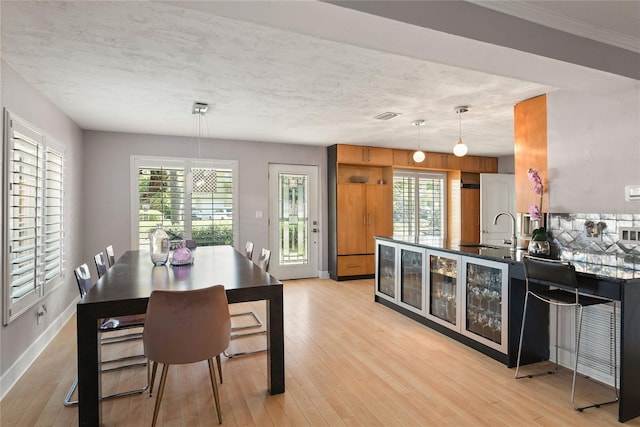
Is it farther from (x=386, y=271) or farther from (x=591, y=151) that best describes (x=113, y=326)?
(x=591, y=151)

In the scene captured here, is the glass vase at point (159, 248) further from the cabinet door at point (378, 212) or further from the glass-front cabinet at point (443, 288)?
the cabinet door at point (378, 212)

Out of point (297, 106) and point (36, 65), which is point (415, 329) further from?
point (36, 65)

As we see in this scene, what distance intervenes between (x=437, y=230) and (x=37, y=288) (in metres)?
6.40

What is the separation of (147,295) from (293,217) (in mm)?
4297

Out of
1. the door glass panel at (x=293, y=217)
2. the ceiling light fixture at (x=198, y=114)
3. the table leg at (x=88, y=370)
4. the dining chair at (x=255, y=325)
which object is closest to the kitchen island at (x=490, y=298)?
the dining chair at (x=255, y=325)

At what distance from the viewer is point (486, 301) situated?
3203 millimetres

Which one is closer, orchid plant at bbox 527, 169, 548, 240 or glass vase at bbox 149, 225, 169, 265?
glass vase at bbox 149, 225, 169, 265

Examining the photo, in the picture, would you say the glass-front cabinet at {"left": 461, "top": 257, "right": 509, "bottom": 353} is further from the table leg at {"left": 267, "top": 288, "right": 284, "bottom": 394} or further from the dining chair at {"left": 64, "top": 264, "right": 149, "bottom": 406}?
the dining chair at {"left": 64, "top": 264, "right": 149, "bottom": 406}

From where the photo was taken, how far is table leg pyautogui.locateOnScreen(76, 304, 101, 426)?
78.4 inches

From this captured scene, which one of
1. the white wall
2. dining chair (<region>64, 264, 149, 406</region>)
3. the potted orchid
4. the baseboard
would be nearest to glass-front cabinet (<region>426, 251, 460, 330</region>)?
the potted orchid

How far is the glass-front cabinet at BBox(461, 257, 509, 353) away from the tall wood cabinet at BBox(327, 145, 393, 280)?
3.13 meters

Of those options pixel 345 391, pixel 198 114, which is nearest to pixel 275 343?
pixel 345 391

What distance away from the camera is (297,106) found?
12.9 ft

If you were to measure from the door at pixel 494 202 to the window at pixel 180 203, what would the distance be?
4.46 meters
